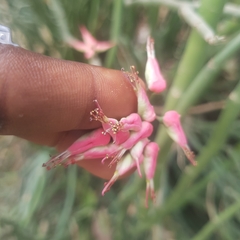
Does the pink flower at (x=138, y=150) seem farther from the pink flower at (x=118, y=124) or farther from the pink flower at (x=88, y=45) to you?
the pink flower at (x=88, y=45)

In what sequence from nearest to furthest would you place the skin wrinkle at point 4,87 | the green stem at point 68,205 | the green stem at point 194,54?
the skin wrinkle at point 4,87
the green stem at point 194,54
the green stem at point 68,205

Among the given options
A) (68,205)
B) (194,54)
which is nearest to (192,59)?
(194,54)

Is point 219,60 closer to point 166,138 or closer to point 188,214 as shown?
point 166,138

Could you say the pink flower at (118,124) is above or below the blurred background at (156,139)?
above

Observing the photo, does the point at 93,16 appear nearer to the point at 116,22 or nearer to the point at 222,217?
the point at 116,22

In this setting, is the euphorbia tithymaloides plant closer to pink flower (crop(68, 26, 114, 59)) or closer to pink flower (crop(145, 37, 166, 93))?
pink flower (crop(145, 37, 166, 93))

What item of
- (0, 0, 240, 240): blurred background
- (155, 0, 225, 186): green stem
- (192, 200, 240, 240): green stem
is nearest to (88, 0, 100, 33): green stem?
(0, 0, 240, 240): blurred background

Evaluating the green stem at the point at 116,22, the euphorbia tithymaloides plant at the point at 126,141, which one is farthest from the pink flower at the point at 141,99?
the green stem at the point at 116,22
